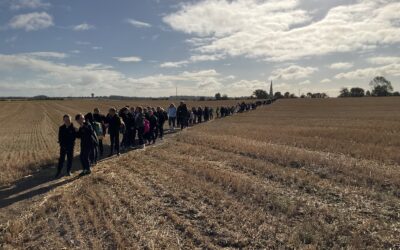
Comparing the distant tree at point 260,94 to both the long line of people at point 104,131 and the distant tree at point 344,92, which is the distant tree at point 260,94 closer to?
the distant tree at point 344,92

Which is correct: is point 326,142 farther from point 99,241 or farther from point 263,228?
point 99,241

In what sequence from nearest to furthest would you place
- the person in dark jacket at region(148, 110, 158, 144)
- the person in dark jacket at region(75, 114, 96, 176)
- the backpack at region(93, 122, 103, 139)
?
the person in dark jacket at region(75, 114, 96, 176) < the backpack at region(93, 122, 103, 139) < the person in dark jacket at region(148, 110, 158, 144)

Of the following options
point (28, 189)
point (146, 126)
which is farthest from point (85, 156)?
point (146, 126)

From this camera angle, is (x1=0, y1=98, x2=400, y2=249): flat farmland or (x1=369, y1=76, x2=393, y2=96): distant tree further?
(x1=369, y1=76, x2=393, y2=96): distant tree

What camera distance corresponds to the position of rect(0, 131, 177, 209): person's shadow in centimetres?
953

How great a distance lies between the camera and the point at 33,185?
10.8 m

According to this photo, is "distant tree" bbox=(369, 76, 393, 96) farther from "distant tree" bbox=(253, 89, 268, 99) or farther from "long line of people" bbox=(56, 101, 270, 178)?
"long line of people" bbox=(56, 101, 270, 178)

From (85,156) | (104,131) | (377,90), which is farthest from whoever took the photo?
(377,90)

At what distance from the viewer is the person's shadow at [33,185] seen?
9531 millimetres

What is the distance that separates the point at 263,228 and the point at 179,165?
612 cm

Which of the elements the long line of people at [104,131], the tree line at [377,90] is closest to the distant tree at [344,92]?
the tree line at [377,90]

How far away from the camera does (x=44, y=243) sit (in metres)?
6.66

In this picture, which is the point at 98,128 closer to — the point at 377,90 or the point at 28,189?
the point at 28,189

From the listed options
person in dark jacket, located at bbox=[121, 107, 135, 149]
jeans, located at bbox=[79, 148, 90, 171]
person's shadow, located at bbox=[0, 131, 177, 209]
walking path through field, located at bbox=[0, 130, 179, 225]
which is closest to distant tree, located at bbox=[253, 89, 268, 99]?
person in dark jacket, located at bbox=[121, 107, 135, 149]
